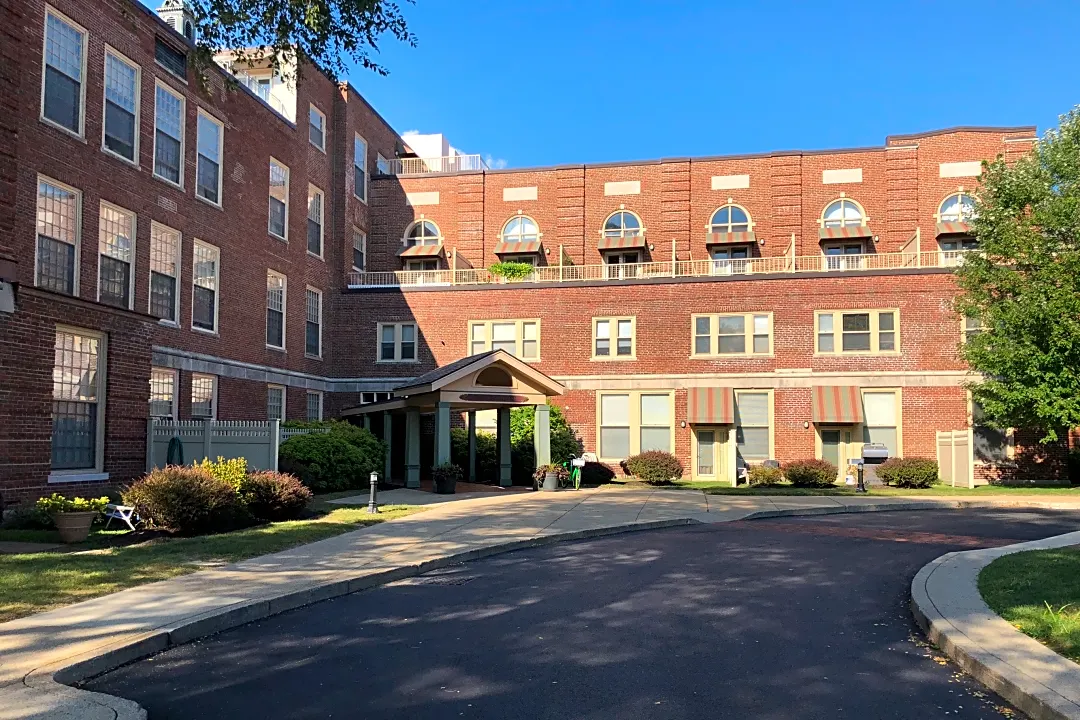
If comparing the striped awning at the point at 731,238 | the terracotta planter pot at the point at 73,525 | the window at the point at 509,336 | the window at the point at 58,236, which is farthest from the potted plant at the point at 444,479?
the striped awning at the point at 731,238

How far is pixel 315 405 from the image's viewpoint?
32312mm

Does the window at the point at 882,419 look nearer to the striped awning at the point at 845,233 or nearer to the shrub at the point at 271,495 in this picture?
the striped awning at the point at 845,233

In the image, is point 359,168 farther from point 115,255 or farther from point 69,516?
point 69,516

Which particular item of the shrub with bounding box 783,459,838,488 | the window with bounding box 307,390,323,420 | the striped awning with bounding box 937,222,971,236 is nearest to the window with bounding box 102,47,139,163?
the window with bounding box 307,390,323,420

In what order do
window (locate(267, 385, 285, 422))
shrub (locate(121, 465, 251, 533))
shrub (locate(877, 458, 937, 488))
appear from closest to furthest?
1. shrub (locate(121, 465, 251, 533))
2. shrub (locate(877, 458, 937, 488))
3. window (locate(267, 385, 285, 422))

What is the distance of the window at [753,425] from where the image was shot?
102 feet

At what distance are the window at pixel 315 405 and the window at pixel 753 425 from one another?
15.5 meters

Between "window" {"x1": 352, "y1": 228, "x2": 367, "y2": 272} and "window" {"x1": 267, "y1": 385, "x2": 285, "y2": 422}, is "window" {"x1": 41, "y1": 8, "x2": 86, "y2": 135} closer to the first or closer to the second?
"window" {"x1": 267, "y1": 385, "x2": 285, "y2": 422}

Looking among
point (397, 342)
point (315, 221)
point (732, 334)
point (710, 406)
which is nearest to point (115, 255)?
point (315, 221)

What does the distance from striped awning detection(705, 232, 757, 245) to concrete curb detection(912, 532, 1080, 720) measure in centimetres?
2897

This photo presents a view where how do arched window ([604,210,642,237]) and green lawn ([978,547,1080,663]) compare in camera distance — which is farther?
arched window ([604,210,642,237])

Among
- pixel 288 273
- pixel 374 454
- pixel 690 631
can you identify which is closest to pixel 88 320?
pixel 374 454

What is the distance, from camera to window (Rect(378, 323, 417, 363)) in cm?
3422

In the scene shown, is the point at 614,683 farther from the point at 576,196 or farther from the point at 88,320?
the point at 576,196
